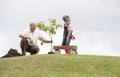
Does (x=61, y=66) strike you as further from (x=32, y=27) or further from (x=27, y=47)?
(x=27, y=47)

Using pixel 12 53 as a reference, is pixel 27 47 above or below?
above

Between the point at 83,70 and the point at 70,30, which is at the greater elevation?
the point at 70,30

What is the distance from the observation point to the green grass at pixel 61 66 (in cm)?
1959

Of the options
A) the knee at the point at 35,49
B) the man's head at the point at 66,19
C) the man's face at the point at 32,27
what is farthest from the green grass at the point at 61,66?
the man's head at the point at 66,19

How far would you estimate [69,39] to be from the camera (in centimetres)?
2436

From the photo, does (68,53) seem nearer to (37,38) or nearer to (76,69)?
(37,38)

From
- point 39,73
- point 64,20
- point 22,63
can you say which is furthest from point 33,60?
point 64,20

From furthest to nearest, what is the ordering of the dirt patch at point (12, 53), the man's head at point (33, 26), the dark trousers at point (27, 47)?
the dirt patch at point (12, 53) < the dark trousers at point (27, 47) < the man's head at point (33, 26)

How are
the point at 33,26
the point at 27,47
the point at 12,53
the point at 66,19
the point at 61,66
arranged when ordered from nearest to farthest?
the point at 61,66
the point at 33,26
the point at 66,19
the point at 27,47
the point at 12,53

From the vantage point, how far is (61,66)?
20.6 m

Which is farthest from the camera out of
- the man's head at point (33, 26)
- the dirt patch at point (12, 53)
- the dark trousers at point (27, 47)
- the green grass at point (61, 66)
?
the dirt patch at point (12, 53)

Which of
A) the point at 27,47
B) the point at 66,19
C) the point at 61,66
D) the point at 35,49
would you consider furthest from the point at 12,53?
the point at 61,66

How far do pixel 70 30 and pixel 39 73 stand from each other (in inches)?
213

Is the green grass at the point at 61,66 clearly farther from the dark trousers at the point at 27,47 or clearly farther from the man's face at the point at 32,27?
the man's face at the point at 32,27
